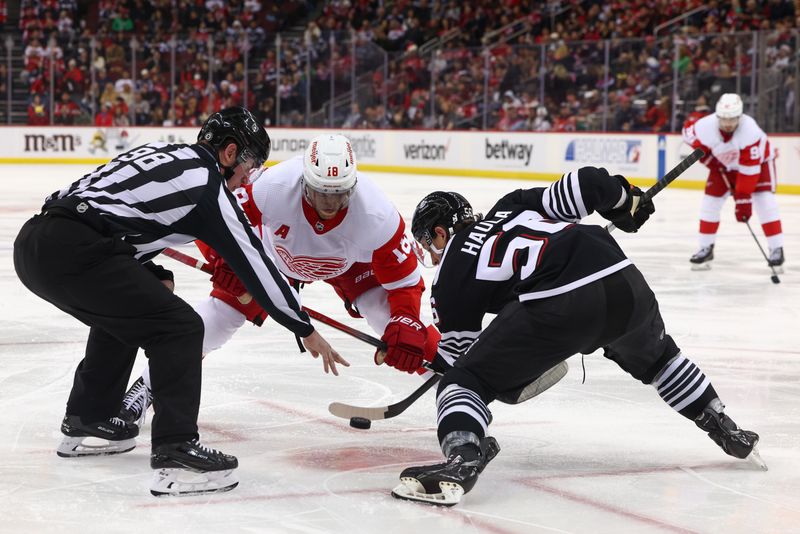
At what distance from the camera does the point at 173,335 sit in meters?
3.09

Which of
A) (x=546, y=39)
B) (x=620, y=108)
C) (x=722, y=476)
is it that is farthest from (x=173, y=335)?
(x=546, y=39)

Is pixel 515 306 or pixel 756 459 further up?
pixel 515 306

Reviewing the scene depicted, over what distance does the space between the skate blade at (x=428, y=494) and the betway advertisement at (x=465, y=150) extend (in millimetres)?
12587

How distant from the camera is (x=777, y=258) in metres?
8.33

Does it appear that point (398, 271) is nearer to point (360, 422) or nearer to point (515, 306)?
point (360, 422)

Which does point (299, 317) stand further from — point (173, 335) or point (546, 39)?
point (546, 39)

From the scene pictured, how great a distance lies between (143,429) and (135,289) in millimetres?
914

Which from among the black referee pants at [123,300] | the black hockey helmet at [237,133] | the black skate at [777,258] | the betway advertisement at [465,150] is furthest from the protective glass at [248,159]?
the betway advertisement at [465,150]

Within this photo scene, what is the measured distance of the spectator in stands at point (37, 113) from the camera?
796 inches

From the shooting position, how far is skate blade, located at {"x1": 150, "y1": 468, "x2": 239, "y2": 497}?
10.1ft

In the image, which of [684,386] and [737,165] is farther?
[737,165]

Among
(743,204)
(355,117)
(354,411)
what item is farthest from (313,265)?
(355,117)

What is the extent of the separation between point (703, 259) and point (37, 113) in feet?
47.9

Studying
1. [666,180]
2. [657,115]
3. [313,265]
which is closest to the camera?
[313,265]
